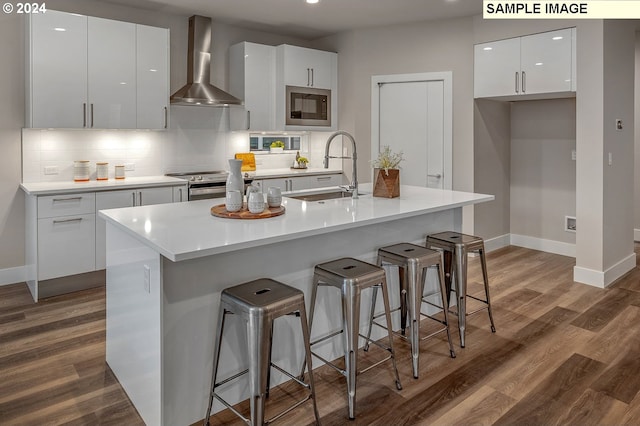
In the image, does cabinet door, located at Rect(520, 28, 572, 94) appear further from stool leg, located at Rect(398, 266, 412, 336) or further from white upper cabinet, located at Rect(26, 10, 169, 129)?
white upper cabinet, located at Rect(26, 10, 169, 129)

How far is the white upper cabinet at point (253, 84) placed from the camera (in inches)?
212

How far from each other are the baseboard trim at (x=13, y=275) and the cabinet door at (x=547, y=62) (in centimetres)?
513

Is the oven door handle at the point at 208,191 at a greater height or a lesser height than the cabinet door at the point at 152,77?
lesser

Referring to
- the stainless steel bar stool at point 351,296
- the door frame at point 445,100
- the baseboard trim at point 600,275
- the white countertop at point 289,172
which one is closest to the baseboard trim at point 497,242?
the door frame at point 445,100

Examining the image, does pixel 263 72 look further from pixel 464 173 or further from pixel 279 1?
pixel 464 173

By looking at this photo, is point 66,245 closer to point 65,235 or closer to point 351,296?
point 65,235

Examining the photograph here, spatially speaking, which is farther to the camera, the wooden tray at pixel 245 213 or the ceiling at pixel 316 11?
the ceiling at pixel 316 11

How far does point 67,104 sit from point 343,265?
310 centimetres

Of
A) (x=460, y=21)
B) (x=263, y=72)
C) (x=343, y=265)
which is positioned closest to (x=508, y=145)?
(x=460, y=21)

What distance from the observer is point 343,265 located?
2496 millimetres

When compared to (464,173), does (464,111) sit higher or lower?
higher

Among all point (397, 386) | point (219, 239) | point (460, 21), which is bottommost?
point (397, 386)

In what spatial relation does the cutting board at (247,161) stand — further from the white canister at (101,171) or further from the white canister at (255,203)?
the white canister at (255,203)

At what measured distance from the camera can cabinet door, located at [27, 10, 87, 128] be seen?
3943 mm
